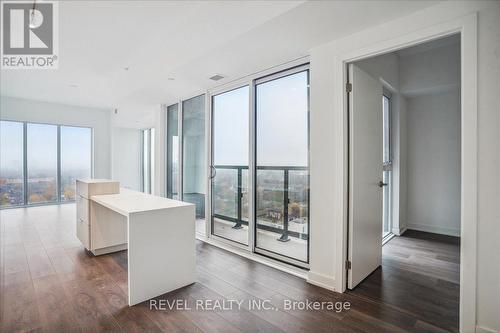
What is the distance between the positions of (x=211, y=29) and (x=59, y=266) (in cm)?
A: 319

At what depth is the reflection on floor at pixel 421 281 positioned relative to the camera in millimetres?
2109

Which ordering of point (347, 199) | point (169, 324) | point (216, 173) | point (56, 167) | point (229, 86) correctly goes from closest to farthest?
1. point (169, 324)
2. point (347, 199)
3. point (229, 86)
4. point (216, 173)
5. point (56, 167)

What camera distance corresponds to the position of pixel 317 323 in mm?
1931

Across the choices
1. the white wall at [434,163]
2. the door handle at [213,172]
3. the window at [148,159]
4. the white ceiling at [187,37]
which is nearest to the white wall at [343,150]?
the white ceiling at [187,37]

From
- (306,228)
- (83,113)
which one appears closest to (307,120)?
(306,228)

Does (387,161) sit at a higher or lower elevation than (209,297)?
higher

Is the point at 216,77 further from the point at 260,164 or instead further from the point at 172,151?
the point at 172,151

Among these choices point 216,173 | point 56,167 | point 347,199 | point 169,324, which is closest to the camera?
point 169,324

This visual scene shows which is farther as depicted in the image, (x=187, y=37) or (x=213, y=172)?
(x=213, y=172)

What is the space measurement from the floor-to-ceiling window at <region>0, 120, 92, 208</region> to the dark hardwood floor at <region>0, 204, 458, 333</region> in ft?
11.7

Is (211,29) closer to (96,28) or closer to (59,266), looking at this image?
(96,28)

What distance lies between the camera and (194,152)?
14.9 ft

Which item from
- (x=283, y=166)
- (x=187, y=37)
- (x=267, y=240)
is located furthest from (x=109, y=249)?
(x=187, y=37)

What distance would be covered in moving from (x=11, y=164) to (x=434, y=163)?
357 inches
